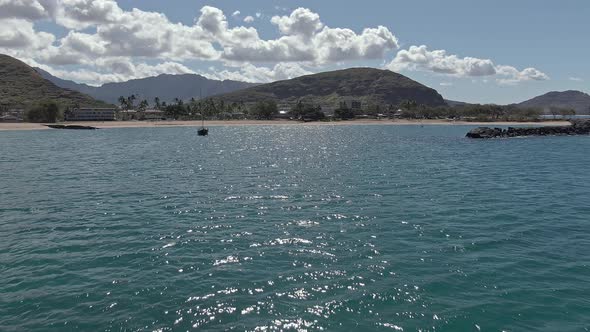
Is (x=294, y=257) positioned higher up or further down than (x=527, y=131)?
further down

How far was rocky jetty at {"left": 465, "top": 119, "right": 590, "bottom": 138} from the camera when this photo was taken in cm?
14236

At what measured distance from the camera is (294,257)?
21.7 meters

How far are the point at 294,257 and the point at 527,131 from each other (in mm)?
170509

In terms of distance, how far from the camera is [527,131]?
163 m

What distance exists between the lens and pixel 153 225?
28.2 metres

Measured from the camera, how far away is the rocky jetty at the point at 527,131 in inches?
5605

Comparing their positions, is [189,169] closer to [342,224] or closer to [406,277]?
[342,224]

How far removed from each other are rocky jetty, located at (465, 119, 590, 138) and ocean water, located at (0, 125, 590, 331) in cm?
10278

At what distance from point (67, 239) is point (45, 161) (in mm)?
52368

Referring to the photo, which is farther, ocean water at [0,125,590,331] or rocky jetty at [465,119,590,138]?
rocky jetty at [465,119,590,138]

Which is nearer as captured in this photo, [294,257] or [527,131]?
[294,257]

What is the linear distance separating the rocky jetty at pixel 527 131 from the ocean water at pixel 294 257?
103 m

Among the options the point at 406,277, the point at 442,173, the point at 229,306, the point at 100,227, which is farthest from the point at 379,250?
the point at 442,173

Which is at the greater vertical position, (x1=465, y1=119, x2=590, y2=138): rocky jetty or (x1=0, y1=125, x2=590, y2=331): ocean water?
(x1=465, y1=119, x2=590, y2=138): rocky jetty
